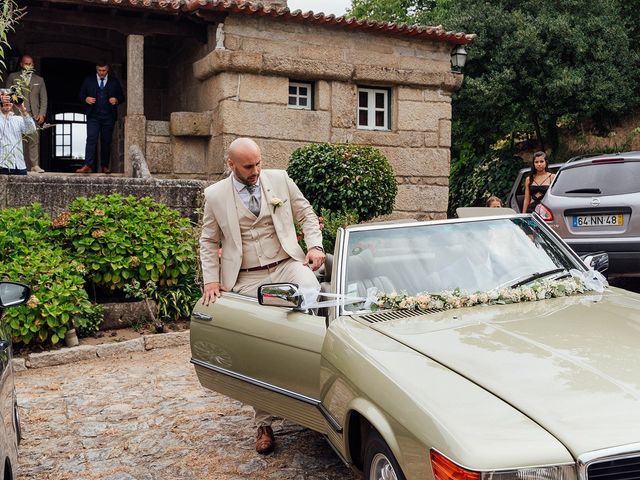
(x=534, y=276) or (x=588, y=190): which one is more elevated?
(x=588, y=190)

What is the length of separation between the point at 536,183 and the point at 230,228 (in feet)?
20.3

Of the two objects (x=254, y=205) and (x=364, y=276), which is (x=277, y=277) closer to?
(x=254, y=205)

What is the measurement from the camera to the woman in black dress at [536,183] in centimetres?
997

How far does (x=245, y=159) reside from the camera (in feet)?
16.1

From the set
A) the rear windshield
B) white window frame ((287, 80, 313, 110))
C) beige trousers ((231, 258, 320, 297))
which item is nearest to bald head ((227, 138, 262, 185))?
beige trousers ((231, 258, 320, 297))

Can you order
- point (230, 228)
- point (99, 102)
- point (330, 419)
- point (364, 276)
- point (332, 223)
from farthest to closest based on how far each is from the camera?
point (99, 102), point (332, 223), point (230, 228), point (364, 276), point (330, 419)

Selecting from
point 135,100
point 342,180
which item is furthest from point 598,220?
point 135,100

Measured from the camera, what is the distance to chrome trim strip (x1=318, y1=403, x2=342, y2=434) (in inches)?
140

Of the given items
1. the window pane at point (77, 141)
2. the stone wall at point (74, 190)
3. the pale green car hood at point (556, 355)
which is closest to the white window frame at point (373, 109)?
the stone wall at point (74, 190)

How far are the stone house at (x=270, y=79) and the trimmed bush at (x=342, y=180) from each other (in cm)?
194

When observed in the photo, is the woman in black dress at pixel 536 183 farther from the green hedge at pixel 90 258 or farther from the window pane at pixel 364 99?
the window pane at pixel 364 99

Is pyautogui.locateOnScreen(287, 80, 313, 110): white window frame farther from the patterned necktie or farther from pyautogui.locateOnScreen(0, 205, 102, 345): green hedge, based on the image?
the patterned necktie

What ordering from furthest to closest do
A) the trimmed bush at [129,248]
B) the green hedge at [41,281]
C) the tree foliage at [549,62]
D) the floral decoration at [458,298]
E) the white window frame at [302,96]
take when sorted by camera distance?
1. the tree foliage at [549,62]
2. the white window frame at [302,96]
3. the trimmed bush at [129,248]
4. the green hedge at [41,281]
5. the floral decoration at [458,298]

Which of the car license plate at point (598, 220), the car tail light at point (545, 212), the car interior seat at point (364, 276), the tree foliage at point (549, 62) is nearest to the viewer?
the car interior seat at point (364, 276)
